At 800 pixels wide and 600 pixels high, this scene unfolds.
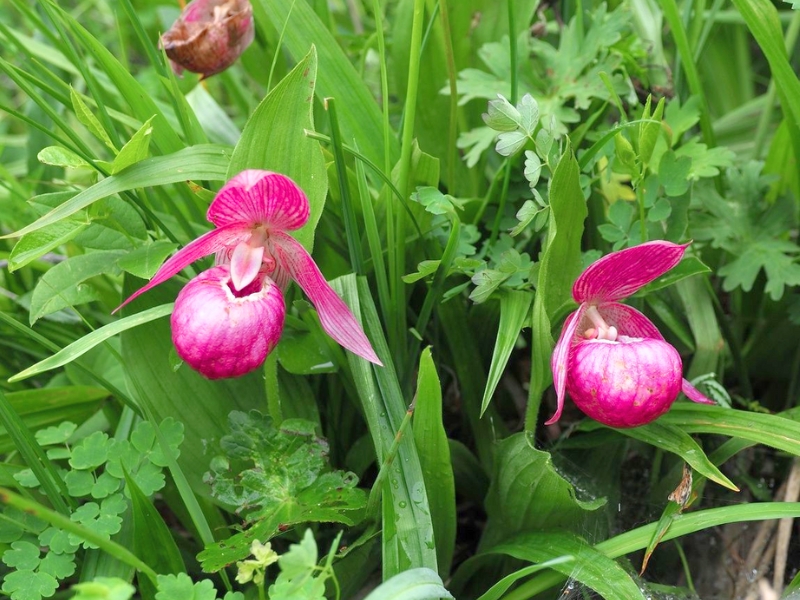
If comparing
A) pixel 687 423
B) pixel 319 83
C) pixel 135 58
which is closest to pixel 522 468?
pixel 687 423

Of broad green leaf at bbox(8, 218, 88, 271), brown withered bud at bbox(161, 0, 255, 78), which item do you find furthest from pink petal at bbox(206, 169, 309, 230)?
brown withered bud at bbox(161, 0, 255, 78)

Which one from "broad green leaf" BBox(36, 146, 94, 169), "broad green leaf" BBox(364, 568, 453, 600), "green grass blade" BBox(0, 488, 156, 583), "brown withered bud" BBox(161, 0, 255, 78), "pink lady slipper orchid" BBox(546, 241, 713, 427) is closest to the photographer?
"green grass blade" BBox(0, 488, 156, 583)

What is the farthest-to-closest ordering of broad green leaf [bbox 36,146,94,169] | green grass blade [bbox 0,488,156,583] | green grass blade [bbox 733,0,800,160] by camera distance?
1. green grass blade [bbox 733,0,800,160]
2. broad green leaf [bbox 36,146,94,169]
3. green grass blade [bbox 0,488,156,583]

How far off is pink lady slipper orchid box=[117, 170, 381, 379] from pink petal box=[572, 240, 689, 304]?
10.9 inches

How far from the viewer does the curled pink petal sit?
0.81 m

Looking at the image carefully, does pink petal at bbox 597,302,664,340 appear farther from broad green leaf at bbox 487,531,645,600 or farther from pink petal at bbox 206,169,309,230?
pink petal at bbox 206,169,309,230

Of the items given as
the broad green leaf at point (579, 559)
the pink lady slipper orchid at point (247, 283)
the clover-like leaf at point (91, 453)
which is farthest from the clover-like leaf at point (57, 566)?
the broad green leaf at point (579, 559)

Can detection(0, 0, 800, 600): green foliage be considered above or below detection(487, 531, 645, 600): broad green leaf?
above

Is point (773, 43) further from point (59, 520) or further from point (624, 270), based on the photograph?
point (59, 520)

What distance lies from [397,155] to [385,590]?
648 millimetres

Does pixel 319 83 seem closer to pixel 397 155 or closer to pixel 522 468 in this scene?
pixel 397 155

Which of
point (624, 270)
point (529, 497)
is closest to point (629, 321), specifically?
point (624, 270)

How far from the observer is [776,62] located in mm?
1062

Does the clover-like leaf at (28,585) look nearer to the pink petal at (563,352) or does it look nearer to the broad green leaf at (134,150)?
the broad green leaf at (134,150)
